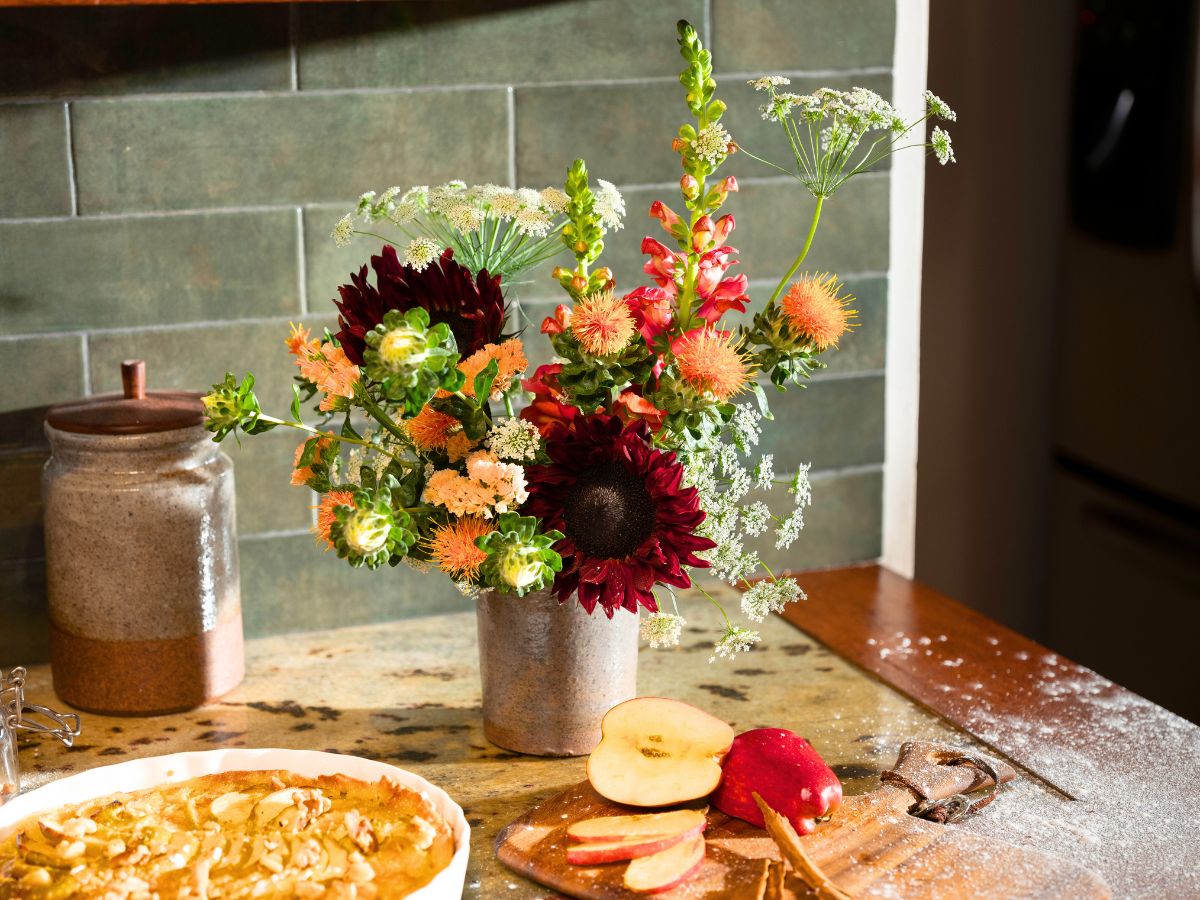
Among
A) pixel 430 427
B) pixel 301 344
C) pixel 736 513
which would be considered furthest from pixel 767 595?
pixel 301 344

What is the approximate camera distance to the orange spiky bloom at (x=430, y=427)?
0.97 metres

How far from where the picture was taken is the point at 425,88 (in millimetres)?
1318

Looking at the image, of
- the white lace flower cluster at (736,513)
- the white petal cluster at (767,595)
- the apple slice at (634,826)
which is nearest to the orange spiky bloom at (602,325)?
the white lace flower cluster at (736,513)

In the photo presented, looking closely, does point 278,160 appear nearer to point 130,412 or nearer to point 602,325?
point 130,412

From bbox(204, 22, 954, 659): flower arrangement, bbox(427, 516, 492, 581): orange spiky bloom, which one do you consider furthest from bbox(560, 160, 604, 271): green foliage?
bbox(427, 516, 492, 581): orange spiky bloom

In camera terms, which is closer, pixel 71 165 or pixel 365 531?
pixel 365 531

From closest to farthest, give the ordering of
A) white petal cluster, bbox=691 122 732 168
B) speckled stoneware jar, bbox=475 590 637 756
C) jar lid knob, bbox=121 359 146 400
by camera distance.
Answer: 1. white petal cluster, bbox=691 122 732 168
2. speckled stoneware jar, bbox=475 590 637 756
3. jar lid knob, bbox=121 359 146 400

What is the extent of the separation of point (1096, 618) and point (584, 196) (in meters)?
1.49

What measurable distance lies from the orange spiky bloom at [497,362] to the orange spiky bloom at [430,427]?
0.03 m

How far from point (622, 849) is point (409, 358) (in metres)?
0.36

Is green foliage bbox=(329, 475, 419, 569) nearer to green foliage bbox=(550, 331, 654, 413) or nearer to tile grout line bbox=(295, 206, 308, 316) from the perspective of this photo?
green foliage bbox=(550, 331, 654, 413)

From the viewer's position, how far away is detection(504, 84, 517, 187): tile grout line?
134cm

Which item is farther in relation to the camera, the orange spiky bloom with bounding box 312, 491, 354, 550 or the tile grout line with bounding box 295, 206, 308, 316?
the tile grout line with bounding box 295, 206, 308, 316

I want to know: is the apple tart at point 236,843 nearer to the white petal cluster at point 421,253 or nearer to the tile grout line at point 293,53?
the white petal cluster at point 421,253
